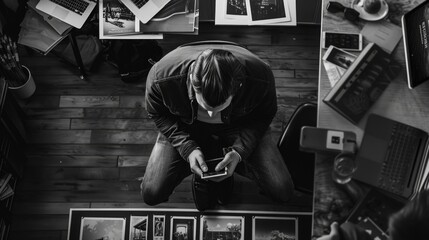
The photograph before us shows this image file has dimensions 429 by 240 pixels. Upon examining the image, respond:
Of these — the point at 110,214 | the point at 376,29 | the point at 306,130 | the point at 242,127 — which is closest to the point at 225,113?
the point at 242,127

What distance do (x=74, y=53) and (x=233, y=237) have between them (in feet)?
4.98

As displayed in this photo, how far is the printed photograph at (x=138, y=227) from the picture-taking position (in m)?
2.60

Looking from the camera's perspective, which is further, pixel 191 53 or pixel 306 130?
pixel 191 53

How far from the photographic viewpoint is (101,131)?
2.89 m

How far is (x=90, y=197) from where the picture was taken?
2.77 meters

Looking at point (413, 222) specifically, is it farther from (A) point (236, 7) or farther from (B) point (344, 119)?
(A) point (236, 7)

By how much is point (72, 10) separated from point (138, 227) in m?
1.36

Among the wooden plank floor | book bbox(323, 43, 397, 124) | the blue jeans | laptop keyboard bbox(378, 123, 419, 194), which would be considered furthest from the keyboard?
laptop keyboard bbox(378, 123, 419, 194)

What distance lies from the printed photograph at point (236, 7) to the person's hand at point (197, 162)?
3.17 ft

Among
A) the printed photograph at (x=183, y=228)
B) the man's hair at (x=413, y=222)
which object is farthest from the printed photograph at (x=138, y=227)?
the man's hair at (x=413, y=222)

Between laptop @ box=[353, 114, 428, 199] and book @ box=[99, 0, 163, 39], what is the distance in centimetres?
131

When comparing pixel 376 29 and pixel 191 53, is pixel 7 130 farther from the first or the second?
pixel 376 29

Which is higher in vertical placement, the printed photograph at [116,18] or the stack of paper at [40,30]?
the printed photograph at [116,18]

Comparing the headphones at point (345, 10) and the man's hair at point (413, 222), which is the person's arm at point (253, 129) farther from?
the man's hair at point (413, 222)
